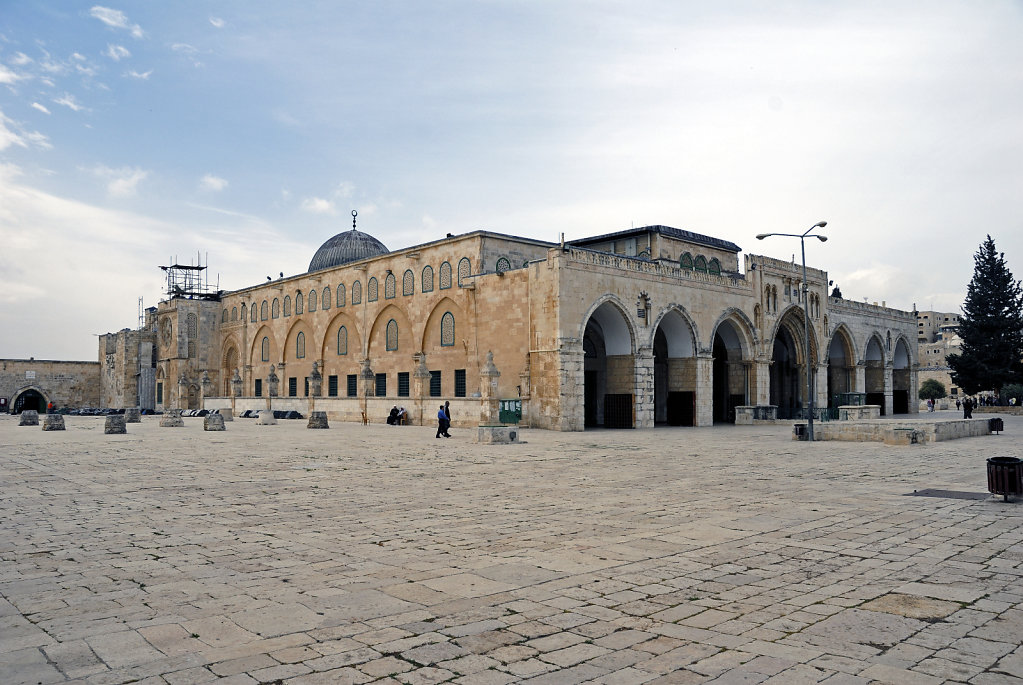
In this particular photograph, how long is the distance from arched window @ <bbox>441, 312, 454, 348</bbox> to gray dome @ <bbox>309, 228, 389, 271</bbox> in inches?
633

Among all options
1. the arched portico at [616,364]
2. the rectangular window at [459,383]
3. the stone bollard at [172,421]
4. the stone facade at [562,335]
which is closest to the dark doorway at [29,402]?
the stone facade at [562,335]

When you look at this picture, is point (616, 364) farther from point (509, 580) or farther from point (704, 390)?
point (509, 580)

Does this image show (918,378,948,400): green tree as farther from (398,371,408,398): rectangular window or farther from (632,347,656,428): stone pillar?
A: (398,371,408,398): rectangular window

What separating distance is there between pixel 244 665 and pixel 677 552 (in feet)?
14.3

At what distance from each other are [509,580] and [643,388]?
84.2 feet

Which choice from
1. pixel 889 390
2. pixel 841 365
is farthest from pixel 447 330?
pixel 889 390

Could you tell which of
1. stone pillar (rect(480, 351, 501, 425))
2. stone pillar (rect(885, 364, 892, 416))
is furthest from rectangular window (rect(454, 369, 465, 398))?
stone pillar (rect(885, 364, 892, 416))

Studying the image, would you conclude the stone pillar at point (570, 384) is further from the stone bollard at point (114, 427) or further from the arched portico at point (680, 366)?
the stone bollard at point (114, 427)

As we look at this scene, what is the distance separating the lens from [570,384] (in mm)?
28641

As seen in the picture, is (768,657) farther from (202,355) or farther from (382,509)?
(202,355)

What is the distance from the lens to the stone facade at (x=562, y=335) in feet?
98.3

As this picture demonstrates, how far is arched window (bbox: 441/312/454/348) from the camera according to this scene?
3512 cm

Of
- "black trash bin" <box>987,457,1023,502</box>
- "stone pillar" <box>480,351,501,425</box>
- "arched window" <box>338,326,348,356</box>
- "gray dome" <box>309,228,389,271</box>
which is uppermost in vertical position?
"gray dome" <box>309,228,389,271</box>

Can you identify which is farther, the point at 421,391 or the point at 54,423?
the point at 421,391
